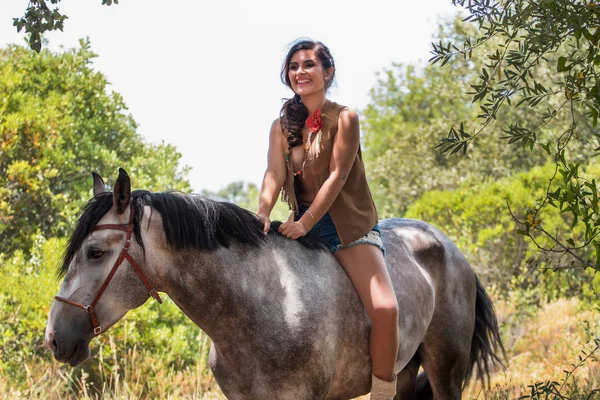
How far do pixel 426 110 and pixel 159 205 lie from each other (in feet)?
75.4

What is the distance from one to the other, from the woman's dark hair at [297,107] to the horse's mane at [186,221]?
1.78ft

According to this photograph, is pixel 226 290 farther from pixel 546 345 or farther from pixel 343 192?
pixel 546 345

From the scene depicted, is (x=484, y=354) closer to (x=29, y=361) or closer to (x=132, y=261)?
(x=132, y=261)

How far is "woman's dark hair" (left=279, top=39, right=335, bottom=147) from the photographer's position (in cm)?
377

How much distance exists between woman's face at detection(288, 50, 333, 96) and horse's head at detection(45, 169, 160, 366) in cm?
116

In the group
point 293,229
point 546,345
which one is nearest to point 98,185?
point 293,229

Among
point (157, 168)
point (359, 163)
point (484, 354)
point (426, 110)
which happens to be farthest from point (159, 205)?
point (426, 110)

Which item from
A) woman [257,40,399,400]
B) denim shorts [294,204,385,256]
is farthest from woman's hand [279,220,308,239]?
denim shorts [294,204,385,256]

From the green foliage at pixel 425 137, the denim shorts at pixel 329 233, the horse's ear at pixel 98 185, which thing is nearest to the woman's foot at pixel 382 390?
the denim shorts at pixel 329 233

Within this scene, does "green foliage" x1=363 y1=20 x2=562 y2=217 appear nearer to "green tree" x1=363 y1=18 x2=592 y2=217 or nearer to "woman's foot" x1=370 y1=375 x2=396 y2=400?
"green tree" x1=363 y1=18 x2=592 y2=217

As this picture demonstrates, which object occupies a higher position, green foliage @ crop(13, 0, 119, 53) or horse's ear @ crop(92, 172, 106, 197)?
green foliage @ crop(13, 0, 119, 53)

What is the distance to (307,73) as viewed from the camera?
3.72 meters

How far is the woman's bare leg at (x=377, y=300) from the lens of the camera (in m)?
3.64

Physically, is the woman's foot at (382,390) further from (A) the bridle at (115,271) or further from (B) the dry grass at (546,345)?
(B) the dry grass at (546,345)
